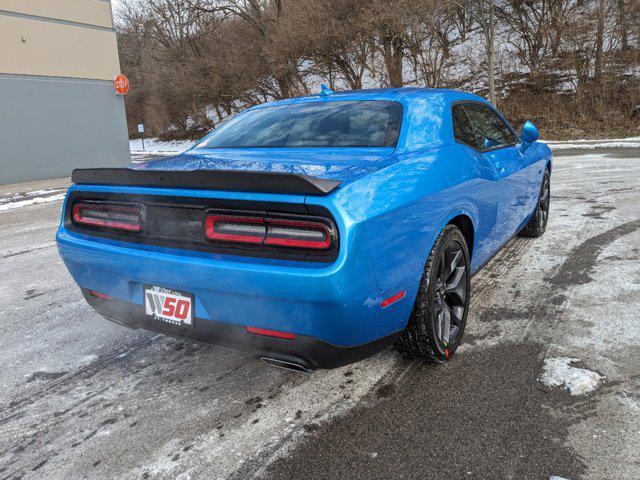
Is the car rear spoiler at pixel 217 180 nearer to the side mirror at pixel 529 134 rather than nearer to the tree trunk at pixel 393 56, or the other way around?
the side mirror at pixel 529 134

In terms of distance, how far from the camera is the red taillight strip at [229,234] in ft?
6.64

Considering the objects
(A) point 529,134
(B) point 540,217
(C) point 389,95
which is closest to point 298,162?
(C) point 389,95

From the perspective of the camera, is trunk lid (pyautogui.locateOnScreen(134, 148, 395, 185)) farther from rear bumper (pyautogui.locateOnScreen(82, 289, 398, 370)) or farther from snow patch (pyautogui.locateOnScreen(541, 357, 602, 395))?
snow patch (pyautogui.locateOnScreen(541, 357, 602, 395))

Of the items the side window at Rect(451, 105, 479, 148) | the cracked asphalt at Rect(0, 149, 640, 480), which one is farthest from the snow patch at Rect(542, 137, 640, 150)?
the side window at Rect(451, 105, 479, 148)

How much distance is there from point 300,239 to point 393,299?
49 cm

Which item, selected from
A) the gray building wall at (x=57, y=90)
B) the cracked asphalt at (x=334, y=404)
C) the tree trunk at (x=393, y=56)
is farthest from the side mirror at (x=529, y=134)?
the tree trunk at (x=393, y=56)

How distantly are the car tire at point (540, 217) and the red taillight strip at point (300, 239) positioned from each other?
141 inches

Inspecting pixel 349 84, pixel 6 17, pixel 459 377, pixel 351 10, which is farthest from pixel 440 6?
pixel 459 377

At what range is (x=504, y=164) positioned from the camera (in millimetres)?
3584

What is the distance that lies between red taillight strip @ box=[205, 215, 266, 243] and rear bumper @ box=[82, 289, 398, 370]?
1.16 ft

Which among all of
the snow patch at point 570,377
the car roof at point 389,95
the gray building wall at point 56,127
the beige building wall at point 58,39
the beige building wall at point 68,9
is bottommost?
the snow patch at point 570,377

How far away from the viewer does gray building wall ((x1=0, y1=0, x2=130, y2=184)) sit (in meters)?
12.9

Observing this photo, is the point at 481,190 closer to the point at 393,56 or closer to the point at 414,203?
the point at 414,203

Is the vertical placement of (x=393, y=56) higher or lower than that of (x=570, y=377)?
higher
